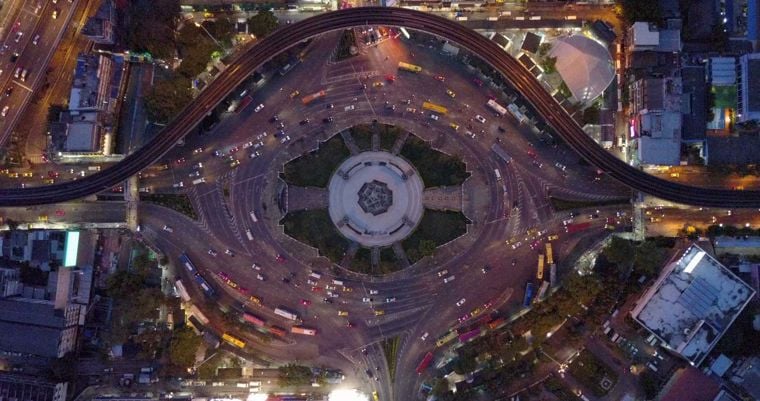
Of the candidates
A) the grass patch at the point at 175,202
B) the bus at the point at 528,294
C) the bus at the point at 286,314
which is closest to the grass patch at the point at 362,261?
the bus at the point at 286,314

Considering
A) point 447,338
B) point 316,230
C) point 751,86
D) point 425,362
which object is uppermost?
point 751,86

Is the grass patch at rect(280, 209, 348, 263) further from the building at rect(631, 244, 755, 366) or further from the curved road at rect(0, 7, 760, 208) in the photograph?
the building at rect(631, 244, 755, 366)

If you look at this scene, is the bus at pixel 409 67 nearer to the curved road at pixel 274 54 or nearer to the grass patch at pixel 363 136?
the curved road at pixel 274 54

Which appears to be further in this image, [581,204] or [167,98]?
[581,204]

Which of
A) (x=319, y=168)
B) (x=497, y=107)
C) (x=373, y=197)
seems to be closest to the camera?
(x=497, y=107)

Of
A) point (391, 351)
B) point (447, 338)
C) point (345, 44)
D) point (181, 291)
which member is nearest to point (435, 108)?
point (345, 44)

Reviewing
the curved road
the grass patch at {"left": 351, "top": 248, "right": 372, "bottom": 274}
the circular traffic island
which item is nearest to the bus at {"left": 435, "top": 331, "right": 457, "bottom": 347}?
the circular traffic island

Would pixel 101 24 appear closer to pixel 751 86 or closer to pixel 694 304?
pixel 751 86
